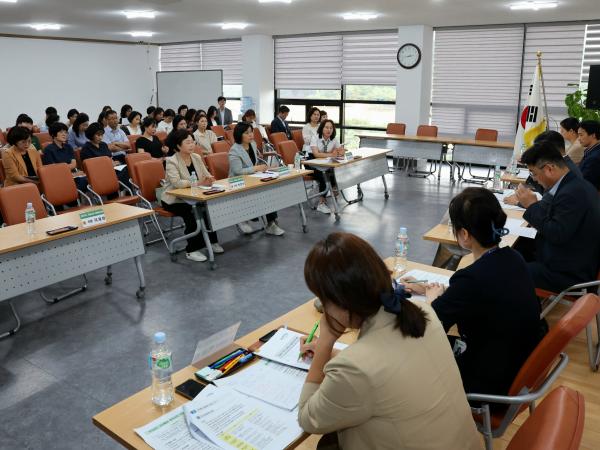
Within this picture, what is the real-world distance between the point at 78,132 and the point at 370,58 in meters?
6.51

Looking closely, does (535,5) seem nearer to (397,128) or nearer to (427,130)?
(427,130)

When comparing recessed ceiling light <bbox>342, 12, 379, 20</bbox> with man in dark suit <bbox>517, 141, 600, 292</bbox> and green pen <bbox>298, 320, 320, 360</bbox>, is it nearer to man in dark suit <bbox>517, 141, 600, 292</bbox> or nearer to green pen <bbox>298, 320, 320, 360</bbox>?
man in dark suit <bbox>517, 141, 600, 292</bbox>

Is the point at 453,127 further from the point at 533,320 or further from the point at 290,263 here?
the point at 533,320

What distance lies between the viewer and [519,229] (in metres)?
3.59

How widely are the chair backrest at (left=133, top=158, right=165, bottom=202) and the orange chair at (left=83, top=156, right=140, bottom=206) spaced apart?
0.99ft

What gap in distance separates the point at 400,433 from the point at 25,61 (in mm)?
13545

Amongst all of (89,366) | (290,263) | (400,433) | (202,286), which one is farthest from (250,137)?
(400,433)

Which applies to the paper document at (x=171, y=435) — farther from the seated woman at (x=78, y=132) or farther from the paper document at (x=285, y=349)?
the seated woman at (x=78, y=132)

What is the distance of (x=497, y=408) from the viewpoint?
2.00 meters

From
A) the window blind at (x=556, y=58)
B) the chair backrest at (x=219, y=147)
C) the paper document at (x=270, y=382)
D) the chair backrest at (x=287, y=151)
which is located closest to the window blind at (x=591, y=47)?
the window blind at (x=556, y=58)

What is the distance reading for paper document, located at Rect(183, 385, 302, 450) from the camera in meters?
1.48

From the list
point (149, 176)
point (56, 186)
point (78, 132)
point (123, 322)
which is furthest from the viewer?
point (78, 132)

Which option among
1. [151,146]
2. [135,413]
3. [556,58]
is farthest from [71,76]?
[135,413]

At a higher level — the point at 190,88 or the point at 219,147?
the point at 190,88
